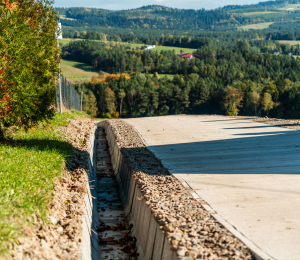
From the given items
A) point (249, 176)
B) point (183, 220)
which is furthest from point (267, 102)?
point (183, 220)

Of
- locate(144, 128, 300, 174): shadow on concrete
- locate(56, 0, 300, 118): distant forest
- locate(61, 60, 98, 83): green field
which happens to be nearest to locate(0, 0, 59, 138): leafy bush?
locate(144, 128, 300, 174): shadow on concrete

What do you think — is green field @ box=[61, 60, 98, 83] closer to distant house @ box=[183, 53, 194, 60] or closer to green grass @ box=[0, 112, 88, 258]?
distant house @ box=[183, 53, 194, 60]

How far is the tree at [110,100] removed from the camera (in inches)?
3725

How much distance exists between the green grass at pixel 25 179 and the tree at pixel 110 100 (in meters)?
84.5

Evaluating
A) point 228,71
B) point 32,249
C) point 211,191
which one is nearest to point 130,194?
point 211,191

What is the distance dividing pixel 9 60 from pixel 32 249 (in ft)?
19.6

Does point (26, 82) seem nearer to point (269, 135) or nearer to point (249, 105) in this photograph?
point (269, 135)

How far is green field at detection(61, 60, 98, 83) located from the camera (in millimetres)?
110625

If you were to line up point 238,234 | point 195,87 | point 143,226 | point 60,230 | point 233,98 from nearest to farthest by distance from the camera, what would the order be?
point 238,234 < point 60,230 < point 143,226 < point 233,98 < point 195,87

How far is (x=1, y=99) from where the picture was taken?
837 centimetres

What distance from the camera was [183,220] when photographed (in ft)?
17.9

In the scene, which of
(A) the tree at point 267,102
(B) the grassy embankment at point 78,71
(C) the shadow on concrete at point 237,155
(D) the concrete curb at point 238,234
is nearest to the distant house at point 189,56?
(B) the grassy embankment at point 78,71

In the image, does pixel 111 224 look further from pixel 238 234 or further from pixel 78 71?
pixel 78 71

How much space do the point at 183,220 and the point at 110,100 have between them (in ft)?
298
